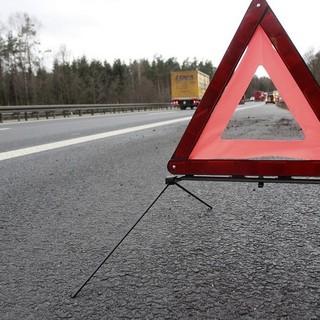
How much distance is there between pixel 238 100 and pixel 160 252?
847 mm

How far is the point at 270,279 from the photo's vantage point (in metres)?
1.47

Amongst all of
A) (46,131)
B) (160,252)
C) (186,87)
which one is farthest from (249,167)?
(186,87)

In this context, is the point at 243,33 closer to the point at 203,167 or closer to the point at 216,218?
the point at 203,167

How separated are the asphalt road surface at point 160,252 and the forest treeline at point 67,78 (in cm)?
4929

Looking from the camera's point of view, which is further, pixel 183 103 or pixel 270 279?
pixel 183 103

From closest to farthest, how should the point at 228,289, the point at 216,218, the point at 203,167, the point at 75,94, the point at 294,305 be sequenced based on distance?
the point at 294,305 < the point at 228,289 < the point at 203,167 < the point at 216,218 < the point at 75,94

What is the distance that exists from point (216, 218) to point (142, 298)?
3.34 ft

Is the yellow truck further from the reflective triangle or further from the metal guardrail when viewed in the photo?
the reflective triangle

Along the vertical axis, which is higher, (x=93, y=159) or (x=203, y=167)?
(x=203, y=167)

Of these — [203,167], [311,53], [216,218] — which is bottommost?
[216,218]

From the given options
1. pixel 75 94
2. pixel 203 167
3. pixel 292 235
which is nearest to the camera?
pixel 203 167

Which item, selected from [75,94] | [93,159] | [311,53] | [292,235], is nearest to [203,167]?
[292,235]

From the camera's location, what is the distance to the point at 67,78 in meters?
65.6

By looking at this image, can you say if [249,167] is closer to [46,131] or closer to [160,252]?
[160,252]
